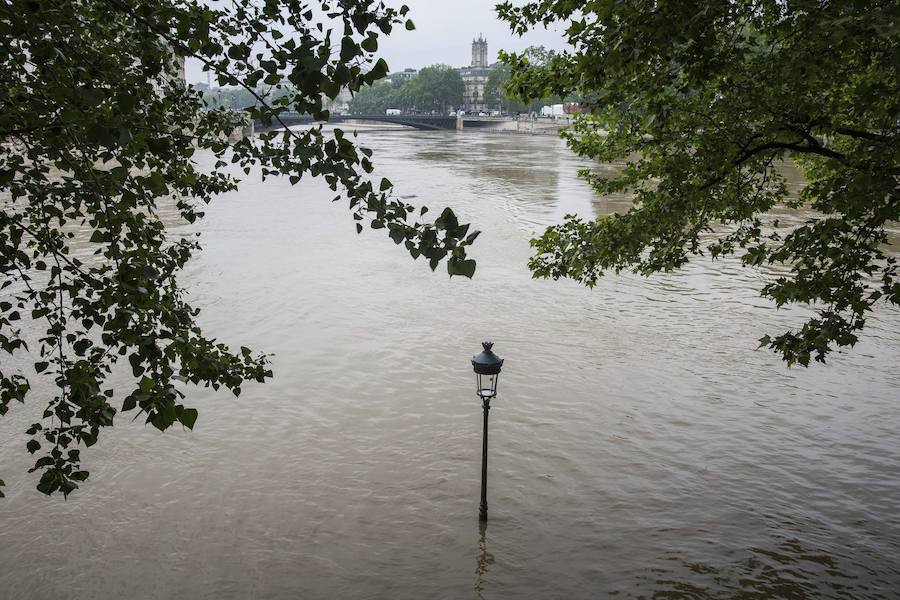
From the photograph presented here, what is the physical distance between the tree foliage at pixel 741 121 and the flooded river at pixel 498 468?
3.09 metres

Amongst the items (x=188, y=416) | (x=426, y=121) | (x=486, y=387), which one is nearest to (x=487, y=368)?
(x=486, y=387)

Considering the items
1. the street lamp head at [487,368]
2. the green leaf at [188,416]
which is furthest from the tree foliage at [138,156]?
the street lamp head at [487,368]

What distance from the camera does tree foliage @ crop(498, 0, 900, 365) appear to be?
22.5 ft

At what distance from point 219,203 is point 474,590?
3332 cm

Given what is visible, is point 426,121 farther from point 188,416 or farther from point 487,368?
point 188,416

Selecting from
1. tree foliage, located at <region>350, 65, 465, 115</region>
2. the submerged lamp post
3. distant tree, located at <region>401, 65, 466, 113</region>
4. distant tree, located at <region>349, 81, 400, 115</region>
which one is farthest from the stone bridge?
the submerged lamp post

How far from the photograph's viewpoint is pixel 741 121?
28.8 feet

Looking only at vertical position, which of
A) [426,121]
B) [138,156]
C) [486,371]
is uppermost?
[138,156]

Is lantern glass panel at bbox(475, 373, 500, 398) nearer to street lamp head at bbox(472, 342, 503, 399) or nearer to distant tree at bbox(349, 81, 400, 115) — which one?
street lamp head at bbox(472, 342, 503, 399)

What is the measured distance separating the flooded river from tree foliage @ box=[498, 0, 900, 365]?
3.09 m

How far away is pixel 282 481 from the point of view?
1148 centimetres

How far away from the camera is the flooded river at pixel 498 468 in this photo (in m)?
9.25

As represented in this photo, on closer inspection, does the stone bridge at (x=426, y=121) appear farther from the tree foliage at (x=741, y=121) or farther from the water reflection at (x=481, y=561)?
the water reflection at (x=481, y=561)

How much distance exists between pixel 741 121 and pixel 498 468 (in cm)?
628
